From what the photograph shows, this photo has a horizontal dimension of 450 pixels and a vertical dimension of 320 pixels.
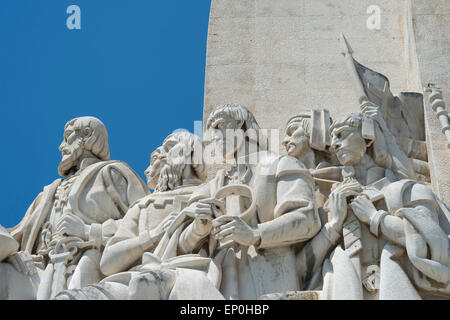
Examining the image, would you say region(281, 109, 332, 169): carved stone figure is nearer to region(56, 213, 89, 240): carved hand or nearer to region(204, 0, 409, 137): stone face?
region(204, 0, 409, 137): stone face

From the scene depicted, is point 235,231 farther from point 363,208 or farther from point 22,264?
point 22,264

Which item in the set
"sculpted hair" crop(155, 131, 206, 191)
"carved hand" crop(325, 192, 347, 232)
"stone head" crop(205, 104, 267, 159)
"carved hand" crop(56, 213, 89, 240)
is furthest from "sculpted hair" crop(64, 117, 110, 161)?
"carved hand" crop(325, 192, 347, 232)

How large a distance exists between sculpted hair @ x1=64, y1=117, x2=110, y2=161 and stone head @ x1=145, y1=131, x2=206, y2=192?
0.65 m

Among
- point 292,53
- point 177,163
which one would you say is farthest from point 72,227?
point 292,53

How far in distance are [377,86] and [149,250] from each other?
2.77 meters

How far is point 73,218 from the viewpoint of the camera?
9.18 meters

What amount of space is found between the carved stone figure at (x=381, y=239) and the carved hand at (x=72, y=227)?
187 centimetres

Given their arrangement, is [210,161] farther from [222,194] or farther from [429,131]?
[429,131]

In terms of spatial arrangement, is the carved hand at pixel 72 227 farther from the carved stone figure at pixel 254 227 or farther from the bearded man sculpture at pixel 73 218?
the carved stone figure at pixel 254 227

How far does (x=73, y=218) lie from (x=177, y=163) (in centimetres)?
99

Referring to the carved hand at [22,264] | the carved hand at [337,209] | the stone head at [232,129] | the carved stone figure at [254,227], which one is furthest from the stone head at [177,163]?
the carved hand at [337,209]

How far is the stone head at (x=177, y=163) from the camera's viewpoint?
9383 mm
